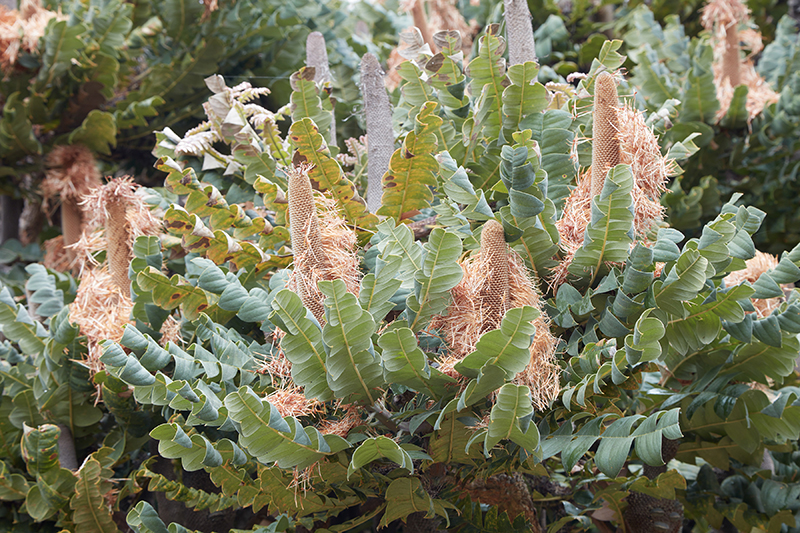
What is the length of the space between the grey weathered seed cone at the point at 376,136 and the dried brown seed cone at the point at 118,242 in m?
0.80

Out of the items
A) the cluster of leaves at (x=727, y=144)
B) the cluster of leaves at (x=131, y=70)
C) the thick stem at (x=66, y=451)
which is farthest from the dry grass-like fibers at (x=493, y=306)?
the cluster of leaves at (x=131, y=70)

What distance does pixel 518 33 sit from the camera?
1979mm

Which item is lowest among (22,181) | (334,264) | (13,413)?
(13,413)

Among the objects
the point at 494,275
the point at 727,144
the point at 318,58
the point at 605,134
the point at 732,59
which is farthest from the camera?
the point at 732,59

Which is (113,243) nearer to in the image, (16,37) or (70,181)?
(70,181)

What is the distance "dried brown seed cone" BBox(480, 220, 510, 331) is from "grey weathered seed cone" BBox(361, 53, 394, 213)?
55cm

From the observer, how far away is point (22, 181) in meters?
3.54

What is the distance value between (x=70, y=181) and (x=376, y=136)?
6.09 ft

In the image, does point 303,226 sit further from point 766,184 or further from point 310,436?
point 766,184

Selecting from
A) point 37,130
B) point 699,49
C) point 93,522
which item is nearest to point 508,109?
point 93,522

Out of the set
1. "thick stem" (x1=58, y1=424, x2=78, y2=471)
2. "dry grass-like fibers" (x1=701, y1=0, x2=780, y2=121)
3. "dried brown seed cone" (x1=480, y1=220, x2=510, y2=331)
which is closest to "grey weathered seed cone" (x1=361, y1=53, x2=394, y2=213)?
"dried brown seed cone" (x1=480, y1=220, x2=510, y2=331)

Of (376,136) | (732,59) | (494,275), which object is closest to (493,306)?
(494,275)

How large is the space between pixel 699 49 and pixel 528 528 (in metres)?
2.45

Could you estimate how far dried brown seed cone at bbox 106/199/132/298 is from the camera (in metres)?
2.12
